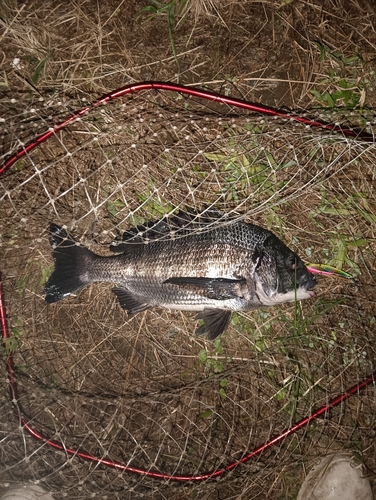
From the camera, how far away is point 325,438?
3.36 meters

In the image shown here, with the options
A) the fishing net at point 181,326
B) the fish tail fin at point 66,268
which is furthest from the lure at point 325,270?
the fish tail fin at point 66,268

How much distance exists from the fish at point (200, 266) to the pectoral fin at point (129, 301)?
4 centimetres

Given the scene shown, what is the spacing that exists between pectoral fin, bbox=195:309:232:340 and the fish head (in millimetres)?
341

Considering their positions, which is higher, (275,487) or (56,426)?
(56,426)

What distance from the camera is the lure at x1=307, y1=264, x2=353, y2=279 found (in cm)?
322

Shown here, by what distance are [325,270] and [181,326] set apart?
1299 mm

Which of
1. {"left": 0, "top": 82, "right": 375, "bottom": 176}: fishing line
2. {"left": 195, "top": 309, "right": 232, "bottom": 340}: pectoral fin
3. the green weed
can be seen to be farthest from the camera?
the green weed

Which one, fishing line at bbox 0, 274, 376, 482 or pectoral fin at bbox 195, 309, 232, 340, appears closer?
fishing line at bbox 0, 274, 376, 482

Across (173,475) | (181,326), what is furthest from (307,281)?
(173,475)

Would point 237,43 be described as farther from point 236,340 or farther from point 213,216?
point 236,340

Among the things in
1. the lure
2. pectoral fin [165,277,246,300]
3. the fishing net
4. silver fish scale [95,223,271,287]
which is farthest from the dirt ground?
pectoral fin [165,277,246,300]

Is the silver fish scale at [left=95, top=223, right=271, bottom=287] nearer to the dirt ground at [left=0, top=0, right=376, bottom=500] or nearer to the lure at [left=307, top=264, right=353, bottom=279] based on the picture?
the dirt ground at [left=0, top=0, right=376, bottom=500]

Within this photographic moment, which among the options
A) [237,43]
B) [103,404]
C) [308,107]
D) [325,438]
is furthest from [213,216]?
[325,438]

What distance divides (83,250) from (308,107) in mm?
2233
